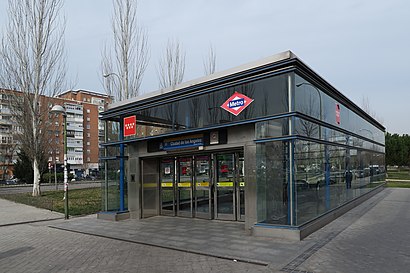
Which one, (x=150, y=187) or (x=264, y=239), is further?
(x=150, y=187)

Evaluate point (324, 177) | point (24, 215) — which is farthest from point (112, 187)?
point (324, 177)

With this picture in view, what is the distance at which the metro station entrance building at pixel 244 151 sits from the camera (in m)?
8.88

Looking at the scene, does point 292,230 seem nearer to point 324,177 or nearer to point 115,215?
point 324,177

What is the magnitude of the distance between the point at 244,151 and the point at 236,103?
139 cm

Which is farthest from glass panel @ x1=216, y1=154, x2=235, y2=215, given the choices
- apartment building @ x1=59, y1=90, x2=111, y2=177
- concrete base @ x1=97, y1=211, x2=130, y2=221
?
apartment building @ x1=59, y1=90, x2=111, y2=177

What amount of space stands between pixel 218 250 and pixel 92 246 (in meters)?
3.27

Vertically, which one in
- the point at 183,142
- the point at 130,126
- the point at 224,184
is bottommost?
the point at 224,184

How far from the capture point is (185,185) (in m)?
12.9

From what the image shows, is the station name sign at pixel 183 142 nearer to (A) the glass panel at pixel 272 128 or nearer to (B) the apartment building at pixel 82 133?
(A) the glass panel at pixel 272 128

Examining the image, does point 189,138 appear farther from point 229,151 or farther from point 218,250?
point 218,250

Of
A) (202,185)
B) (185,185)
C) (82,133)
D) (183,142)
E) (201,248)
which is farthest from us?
(82,133)

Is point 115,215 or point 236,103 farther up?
point 236,103

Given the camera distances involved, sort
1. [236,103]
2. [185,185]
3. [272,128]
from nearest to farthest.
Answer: [272,128]
[236,103]
[185,185]

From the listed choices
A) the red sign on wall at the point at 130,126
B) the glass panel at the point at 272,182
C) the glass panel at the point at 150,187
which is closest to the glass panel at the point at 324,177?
the glass panel at the point at 272,182
